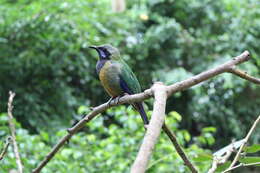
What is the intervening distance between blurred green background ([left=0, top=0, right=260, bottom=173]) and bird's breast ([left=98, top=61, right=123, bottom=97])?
1.38 m

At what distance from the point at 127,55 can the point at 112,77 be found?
3.23 m

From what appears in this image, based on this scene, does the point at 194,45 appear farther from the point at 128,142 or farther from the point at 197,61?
the point at 128,142

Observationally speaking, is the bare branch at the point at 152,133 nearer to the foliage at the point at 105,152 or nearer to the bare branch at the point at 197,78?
the bare branch at the point at 197,78

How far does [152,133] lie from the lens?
915 mm

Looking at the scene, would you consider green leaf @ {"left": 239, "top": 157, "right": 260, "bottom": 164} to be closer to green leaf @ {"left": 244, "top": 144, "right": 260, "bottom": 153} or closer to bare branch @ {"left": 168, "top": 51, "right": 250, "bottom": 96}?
green leaf @ {"left": 244, "top": 144, "right": 260, "bottom": 153}

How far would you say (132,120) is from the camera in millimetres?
4156

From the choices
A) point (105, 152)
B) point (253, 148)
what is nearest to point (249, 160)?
point (253, 148)

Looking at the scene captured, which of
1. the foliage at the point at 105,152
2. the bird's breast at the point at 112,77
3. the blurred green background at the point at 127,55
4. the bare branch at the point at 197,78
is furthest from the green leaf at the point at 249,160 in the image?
the blurred green background at the point at 127,55

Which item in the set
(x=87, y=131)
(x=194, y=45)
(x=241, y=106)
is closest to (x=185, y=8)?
(x=194, y=45)

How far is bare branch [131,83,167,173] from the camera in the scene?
2.66ft

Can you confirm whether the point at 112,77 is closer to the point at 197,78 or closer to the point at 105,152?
the point at 105,152

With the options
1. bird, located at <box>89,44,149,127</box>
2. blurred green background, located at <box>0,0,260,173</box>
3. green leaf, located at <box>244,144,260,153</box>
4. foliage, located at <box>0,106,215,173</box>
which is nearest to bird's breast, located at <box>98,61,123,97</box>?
bird, located at <box>89,44,149,127</box>

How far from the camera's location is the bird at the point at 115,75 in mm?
2760

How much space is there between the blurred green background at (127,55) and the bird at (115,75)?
133 cm
